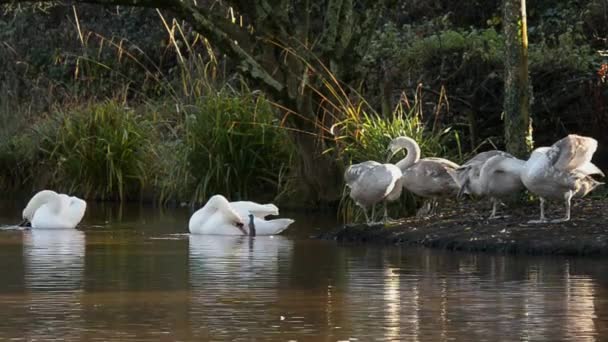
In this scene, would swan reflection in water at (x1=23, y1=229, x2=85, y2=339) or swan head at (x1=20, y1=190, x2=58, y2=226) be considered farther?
swan head at (x1=20, y1=190, x2=58, y2=226)

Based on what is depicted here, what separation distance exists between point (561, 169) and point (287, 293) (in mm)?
3825

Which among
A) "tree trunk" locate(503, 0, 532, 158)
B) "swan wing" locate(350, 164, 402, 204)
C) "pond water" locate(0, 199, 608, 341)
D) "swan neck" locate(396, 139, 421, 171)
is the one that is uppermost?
"tree trunk" locate(503, 0, 532, 158)

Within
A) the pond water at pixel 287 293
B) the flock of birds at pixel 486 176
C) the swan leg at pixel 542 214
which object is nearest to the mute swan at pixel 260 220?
the pond water at pixel 287 293

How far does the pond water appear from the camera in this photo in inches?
345

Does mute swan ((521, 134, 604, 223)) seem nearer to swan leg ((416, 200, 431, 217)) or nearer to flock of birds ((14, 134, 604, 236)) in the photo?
flock of birds ((14, 134, 604, 236))

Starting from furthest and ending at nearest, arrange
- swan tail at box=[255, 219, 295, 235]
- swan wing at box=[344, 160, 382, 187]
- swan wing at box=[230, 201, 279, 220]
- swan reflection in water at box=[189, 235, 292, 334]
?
swan wing at box=[230, 201, 279, 220] < swan tail at box=[255, 219, 295, 235] < swan wing at box=[344, 160, 382, 187] < swan reflection in water at box=[189, 235, 292, 334]

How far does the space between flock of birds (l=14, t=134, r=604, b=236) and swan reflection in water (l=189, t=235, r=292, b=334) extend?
27 cm

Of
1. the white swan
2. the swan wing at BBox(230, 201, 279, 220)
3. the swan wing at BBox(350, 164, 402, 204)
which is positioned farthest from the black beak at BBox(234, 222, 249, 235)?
the white swan

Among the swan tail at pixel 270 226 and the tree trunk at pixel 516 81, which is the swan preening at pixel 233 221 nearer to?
the swan tail at pixel 270 226

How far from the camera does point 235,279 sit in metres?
11.3

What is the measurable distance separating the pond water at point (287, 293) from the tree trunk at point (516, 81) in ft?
6.82

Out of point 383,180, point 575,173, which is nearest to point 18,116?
point 383,180

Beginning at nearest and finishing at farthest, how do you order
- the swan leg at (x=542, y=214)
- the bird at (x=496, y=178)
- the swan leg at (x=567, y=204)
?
the swan leg at (x=567, y=204) → the swan leg at (x=542, y=214) → the bird at (x=496, y=178)

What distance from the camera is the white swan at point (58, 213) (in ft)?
→ 56.6
